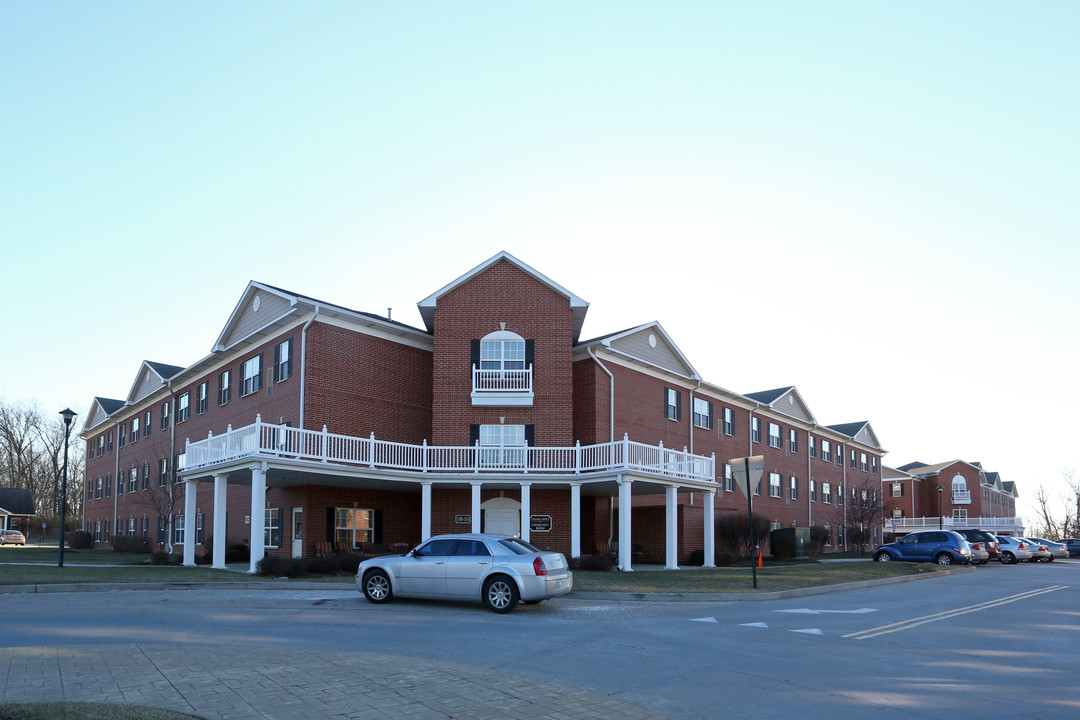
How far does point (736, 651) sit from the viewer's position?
11.1m

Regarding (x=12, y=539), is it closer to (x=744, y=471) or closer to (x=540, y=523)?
(x=540, y=523)

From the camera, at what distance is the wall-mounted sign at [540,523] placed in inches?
1182

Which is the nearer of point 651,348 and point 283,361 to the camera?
point 283,361

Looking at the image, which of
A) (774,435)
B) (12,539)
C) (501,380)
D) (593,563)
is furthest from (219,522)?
(12,539)

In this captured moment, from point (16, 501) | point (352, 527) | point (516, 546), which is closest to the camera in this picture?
point (516, 546)

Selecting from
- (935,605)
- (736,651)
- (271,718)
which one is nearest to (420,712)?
(271,718)

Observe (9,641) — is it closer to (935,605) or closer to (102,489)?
(935,605)

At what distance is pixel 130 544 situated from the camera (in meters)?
43.0

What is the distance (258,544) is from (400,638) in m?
13.4

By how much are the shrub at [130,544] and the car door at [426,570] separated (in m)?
32.0

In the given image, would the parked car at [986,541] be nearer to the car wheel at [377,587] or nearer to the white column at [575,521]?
the white column at [575,521]

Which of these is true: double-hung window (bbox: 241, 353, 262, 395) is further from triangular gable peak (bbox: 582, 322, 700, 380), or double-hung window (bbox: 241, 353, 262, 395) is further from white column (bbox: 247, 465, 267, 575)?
triangular gable peak (bbox: 582, 322, 700, 380)

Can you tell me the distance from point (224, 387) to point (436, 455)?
Answer: 1221 cm

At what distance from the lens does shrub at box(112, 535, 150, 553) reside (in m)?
42.6
